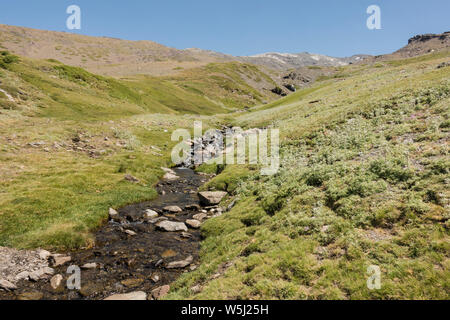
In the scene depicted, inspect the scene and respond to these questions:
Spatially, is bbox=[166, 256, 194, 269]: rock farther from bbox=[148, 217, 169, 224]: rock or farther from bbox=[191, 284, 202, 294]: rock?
bbox=[148, 217, 169, 224]: rock

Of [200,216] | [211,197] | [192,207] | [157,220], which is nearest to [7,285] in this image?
[157,220]

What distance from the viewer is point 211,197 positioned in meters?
23.9

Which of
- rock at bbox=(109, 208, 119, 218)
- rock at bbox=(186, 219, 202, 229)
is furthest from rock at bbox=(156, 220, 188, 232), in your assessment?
rock at bbox=(109, 208, 119, 218)

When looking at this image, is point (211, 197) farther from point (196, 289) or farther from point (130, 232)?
point (196, 289)

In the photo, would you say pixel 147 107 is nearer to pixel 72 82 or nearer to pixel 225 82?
pixel 72 82

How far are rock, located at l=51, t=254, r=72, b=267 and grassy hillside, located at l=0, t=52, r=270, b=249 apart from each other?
1.06 m

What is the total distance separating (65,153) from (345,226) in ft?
112

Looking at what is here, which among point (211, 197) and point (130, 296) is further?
point (211, 197)

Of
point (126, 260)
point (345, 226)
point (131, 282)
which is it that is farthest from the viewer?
point (126, 260)

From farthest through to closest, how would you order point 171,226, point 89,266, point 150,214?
point 150,214 → point 171,226 → point 89,266

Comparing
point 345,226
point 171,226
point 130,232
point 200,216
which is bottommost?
point 130,232

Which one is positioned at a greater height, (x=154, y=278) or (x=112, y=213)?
(x=112, y=213)

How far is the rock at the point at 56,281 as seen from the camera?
41.4ft
